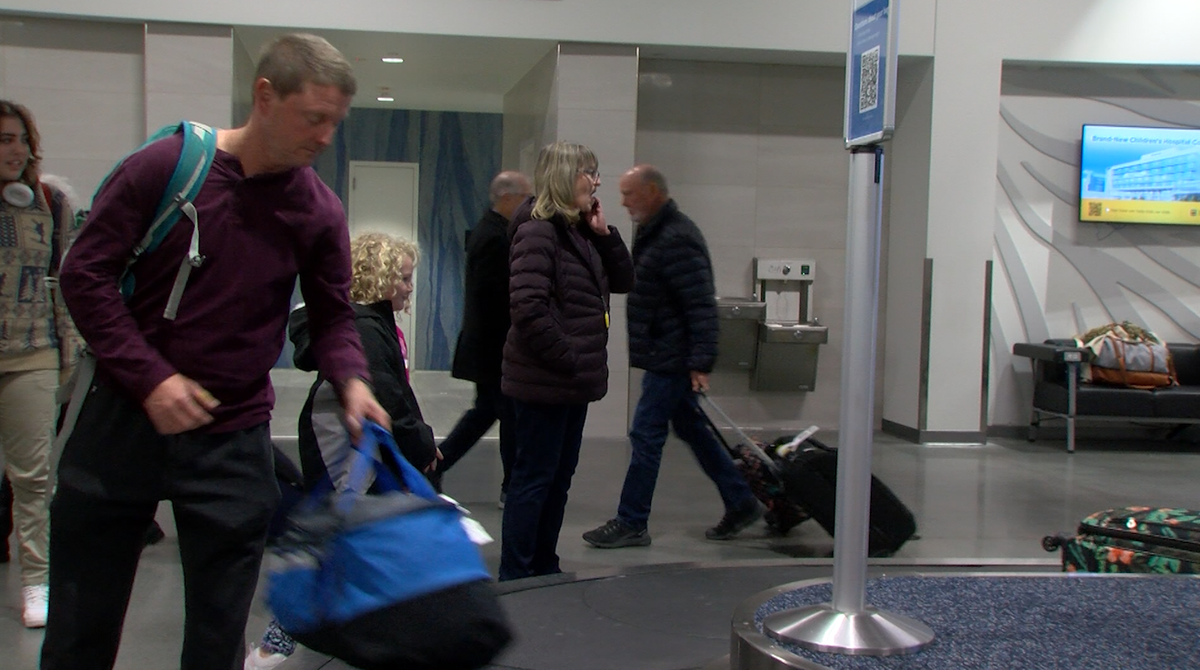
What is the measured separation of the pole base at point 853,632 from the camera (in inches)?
77.9

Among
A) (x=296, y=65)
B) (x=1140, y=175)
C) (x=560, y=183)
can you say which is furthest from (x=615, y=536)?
(x=1140, y=175)

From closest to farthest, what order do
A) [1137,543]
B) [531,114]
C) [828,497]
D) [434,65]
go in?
[1137,543]
[828,497]
[531,114]
[434,65]

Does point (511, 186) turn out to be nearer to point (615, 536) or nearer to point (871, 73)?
point (615, 536)

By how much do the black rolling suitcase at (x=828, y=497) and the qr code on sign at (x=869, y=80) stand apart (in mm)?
2560

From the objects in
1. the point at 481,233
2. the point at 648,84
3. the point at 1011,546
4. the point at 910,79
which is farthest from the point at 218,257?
the point at 910,79

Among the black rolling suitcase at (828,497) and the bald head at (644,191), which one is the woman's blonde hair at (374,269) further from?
the black rolling suitcase at (828,497)

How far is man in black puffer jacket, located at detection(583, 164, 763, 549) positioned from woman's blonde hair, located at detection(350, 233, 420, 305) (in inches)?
69.9

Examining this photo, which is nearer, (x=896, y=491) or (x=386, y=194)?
(x=896, y=491)

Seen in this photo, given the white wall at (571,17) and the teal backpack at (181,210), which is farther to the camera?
the white wall at (571,17)

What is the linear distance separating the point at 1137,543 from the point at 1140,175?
6.82m

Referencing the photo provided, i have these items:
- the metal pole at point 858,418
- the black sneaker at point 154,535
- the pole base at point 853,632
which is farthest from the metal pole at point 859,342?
the black sneaker at point 154,535

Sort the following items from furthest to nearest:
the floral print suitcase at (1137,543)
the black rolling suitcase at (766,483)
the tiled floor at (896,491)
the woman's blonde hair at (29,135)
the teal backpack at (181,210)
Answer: the black rolling suitcase at (766,483) < the tiled floor at (896,491) < the woman's blonde hair at (29,135) < the floral print suitcase at (1137,543) < the teal backpack at (181,210)

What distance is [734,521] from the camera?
4824 mm

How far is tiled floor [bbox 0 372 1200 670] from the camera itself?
11.8 ft
